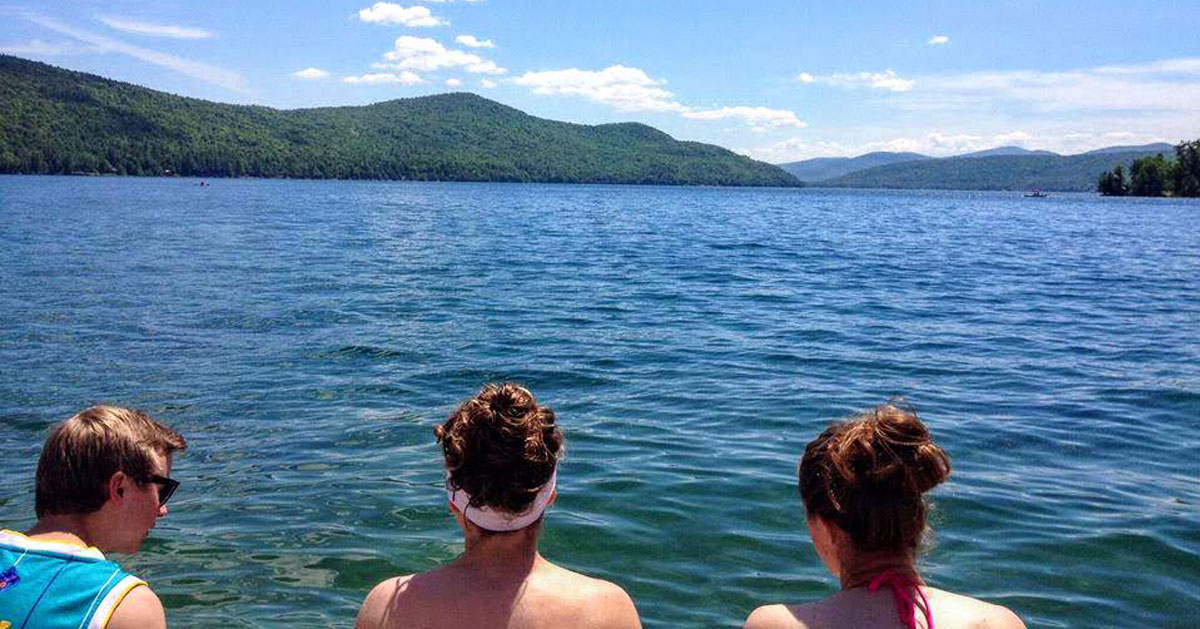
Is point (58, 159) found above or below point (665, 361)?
above

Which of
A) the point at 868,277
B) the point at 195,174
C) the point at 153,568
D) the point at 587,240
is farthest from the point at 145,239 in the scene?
the point at 195,174

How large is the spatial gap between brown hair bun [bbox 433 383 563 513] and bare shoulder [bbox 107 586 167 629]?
0.99 meters

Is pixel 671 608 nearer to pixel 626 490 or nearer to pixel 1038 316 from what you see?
pixel 626 490

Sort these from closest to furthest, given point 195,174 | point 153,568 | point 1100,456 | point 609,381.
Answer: point 153,568 < point 1100,456 < point 609,381 < point 195,174

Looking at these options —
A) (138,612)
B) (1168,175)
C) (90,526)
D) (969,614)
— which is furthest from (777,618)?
(1168,175)

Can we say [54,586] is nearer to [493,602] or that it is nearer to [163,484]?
[163,484]

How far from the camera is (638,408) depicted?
12.2m

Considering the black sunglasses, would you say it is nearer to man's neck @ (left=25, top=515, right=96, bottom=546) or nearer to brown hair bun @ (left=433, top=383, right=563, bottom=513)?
man's neck @ (left=25, top=515, right=96, bottom=546)

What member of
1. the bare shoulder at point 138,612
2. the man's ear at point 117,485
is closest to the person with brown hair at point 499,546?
the bare shoulder at point 138,612

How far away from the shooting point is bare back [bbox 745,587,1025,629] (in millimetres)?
2883

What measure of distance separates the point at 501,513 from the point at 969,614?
1.49m

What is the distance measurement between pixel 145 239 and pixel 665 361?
2931cm

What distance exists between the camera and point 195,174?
7008 inches

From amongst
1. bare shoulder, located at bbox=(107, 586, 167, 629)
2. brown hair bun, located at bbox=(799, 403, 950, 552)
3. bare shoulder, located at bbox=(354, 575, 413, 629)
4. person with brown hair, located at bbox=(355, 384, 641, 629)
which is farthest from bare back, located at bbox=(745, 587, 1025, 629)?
bare shoulder, located at bbox=(107, 586, 167, 629)
